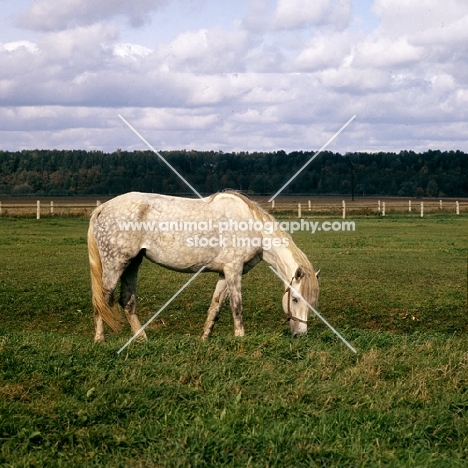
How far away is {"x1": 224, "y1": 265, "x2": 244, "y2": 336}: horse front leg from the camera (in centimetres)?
837

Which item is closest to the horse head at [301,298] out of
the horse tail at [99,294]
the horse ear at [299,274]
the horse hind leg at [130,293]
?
the horse ear at [299,274]

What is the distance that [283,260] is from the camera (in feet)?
28.0

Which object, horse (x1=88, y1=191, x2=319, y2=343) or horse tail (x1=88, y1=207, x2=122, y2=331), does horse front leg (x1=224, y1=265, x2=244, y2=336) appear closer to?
horse (x1=88, y1=191, x2=319, y2=343)

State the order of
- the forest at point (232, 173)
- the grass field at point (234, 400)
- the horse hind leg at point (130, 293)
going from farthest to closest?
the forest at point (232, 173), the horse hind leg at point (130, 293), the grass field at point (234, 400)

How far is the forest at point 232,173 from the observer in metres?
81.3

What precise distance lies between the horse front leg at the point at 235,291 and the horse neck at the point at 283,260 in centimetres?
46

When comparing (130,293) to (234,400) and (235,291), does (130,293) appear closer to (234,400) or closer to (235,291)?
(235,291)

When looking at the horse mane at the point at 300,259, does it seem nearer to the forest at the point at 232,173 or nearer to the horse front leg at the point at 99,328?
the horse front leg at the point at 99,328

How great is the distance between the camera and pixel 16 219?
36.9 metres

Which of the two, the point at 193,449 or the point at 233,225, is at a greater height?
the point at 233,225

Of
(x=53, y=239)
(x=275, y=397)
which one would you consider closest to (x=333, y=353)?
(x=275, y=397)

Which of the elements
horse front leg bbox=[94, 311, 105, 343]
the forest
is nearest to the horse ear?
horse front leg bbox=[94, 311, 105, 343]

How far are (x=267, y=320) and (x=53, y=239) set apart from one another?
16.3 metres

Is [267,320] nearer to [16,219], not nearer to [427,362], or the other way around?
[427,362]
